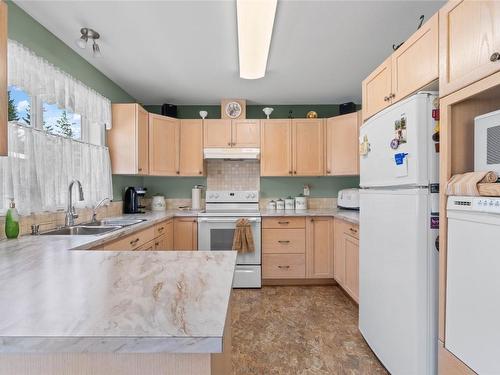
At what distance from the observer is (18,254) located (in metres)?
1.30

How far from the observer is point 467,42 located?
1124 mm

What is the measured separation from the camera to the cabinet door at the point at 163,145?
3.35 meters

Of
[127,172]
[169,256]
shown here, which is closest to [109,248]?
[169,256]

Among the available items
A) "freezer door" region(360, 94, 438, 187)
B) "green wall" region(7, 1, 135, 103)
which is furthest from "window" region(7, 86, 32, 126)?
"freezer door" region(360, 94, 438, 187)

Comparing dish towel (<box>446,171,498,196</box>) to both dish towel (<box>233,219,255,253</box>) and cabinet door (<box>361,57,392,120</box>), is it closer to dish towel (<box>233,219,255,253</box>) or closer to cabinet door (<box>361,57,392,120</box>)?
cabinet door (<box>361,57,392,120</box>)

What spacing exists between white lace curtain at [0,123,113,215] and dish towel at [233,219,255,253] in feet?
5.01

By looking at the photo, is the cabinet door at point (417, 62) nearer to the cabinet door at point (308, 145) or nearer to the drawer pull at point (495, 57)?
the drawer pull at point (495, 57)

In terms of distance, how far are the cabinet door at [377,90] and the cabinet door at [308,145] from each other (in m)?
1.48

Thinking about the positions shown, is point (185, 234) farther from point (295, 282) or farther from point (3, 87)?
point (3, 87)

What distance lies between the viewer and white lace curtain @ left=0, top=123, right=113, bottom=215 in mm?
1752

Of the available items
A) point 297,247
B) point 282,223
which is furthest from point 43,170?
point 297,247

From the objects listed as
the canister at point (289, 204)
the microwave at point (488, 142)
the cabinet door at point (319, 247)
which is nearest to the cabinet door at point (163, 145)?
the canister at point (289, 204)

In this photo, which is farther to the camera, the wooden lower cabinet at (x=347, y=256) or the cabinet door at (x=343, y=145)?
the cabinet door at (x=343, y=145)

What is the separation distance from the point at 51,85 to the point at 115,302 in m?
2.11
